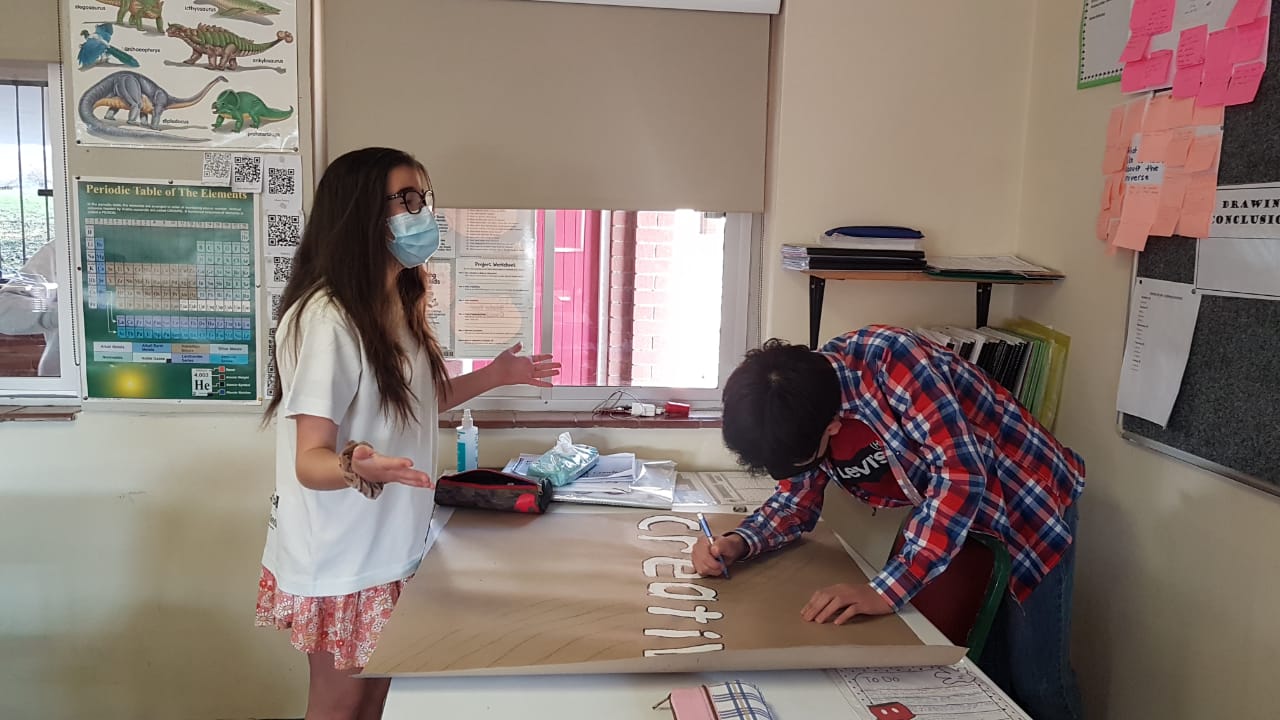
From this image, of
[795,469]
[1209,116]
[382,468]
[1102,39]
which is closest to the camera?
[382,468]

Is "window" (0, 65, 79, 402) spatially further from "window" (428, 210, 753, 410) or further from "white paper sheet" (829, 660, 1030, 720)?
"white paper sheet" (829, 660, 1030, 720)

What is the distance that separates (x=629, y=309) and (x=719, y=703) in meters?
1.64

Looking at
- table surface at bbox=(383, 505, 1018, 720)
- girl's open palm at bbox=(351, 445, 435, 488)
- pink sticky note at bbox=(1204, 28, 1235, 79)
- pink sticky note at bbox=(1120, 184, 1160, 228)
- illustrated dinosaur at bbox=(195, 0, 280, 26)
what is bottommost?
table surface at bbox=(383, 505, 1018, 720)

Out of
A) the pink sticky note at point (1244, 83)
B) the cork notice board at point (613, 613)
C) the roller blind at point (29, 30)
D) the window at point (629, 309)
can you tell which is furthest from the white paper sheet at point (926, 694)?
the roller blind at point (29, 30)

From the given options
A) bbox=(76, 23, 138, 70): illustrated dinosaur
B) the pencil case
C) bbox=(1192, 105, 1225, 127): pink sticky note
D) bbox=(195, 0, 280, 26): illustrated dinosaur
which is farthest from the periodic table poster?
bbox=(1192, 105, 1225, 127): pink sticky note

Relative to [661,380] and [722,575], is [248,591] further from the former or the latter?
[722,575]

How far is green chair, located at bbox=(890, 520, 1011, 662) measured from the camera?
1.58 m

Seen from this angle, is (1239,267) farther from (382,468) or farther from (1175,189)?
(382,468)

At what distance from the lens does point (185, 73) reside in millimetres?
2309

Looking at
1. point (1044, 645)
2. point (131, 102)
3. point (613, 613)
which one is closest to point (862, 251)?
point (1044, 645)

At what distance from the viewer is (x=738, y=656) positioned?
4.26 feet

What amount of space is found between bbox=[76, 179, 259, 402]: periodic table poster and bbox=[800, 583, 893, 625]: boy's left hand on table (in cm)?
168

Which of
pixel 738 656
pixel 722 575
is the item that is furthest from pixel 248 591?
pixel 738 656

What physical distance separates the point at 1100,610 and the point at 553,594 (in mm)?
1368
